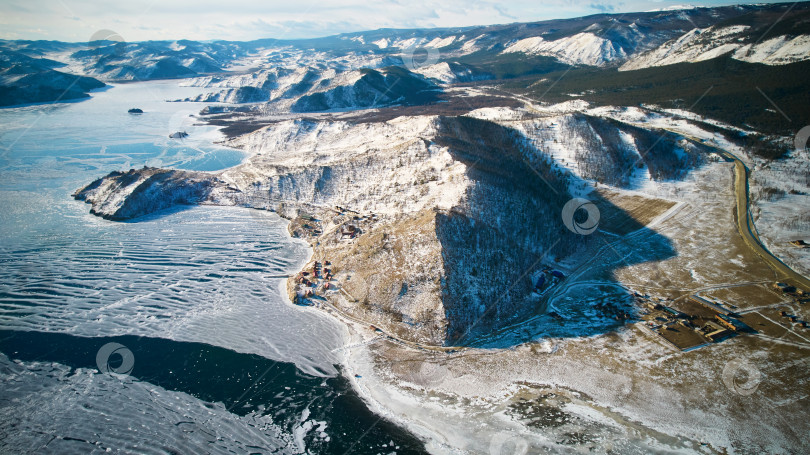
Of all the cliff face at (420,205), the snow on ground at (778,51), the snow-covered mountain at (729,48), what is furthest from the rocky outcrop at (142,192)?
the snow on ground at (778,51)

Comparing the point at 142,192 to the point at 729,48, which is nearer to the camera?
the point at 142,192

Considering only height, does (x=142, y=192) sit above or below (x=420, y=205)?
below

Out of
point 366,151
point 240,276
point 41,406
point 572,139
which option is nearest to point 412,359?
point 240,276

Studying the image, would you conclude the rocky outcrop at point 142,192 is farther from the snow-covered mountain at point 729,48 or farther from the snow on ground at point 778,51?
the snow on ground at point 778,51

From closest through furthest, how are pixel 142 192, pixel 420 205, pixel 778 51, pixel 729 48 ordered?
pixel 420 205
pixel 142 192
pixel 778 51
pixel 729 48

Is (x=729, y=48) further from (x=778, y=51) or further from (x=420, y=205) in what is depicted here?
(x=420, y=205)

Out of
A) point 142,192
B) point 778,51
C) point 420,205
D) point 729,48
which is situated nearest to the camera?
point 420,205

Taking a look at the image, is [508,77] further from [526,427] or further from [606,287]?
[526,427]

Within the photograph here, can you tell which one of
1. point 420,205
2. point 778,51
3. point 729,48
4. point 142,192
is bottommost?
point 142,192

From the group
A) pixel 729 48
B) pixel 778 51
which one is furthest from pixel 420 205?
pixel 729 48
